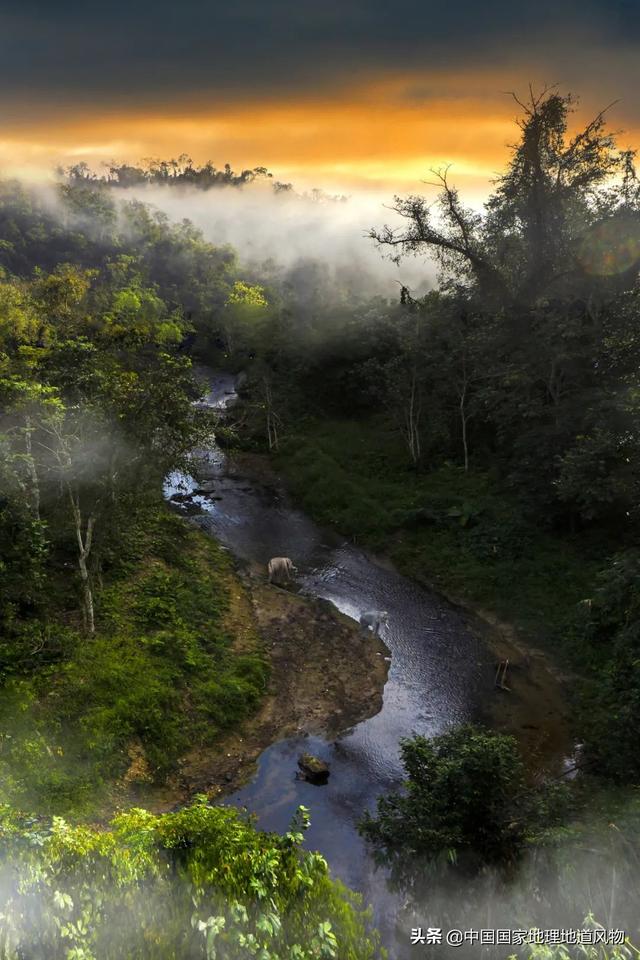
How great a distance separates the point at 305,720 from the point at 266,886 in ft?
31.8

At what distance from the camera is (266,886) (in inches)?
382

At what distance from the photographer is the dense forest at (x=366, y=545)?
983cm

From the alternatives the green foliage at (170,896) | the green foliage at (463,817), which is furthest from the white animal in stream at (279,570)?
the green foliage at (170,896)

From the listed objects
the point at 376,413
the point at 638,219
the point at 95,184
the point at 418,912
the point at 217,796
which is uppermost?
the point at 95,184

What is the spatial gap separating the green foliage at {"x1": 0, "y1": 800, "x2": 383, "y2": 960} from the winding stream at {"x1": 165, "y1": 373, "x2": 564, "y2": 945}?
2.79 m

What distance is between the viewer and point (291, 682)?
832 inches

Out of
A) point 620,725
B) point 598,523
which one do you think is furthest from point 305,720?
point 598,523

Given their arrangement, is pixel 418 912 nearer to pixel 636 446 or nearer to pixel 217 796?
pixel 217 796

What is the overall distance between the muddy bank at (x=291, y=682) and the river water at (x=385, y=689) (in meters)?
0.54

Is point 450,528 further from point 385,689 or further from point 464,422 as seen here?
point 385,689

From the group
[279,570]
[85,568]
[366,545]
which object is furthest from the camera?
[366,545]

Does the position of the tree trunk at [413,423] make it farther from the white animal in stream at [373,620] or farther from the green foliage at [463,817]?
the green foliage at [463,817]

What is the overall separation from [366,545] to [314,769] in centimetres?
1715

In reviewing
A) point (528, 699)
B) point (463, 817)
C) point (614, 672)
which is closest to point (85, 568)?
point (463, 817)
